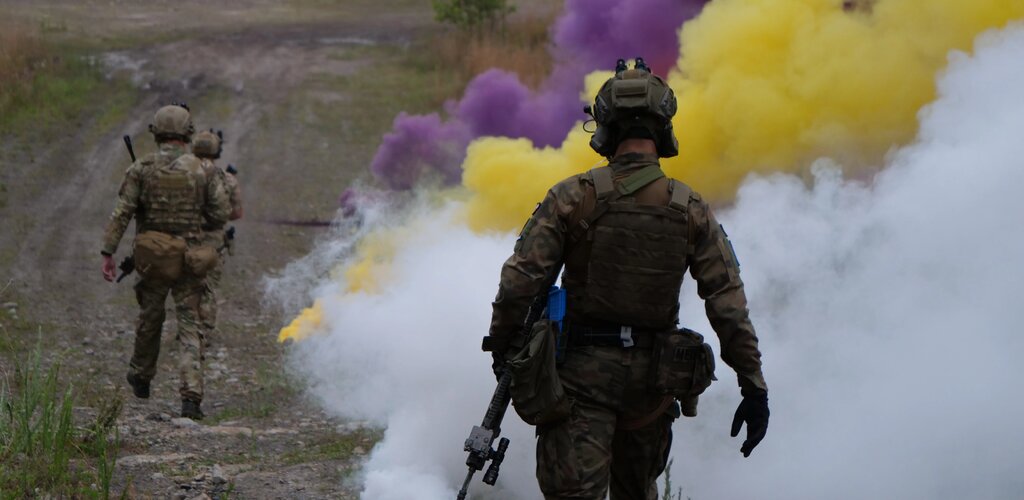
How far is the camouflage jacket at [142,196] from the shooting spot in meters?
7.39

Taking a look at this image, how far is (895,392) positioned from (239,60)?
568 inches

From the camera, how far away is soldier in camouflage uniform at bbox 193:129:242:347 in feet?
27.6

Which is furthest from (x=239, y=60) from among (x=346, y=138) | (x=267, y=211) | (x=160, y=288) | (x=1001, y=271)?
(x=1001, y=271)

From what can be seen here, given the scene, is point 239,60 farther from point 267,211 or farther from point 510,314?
point 510,314

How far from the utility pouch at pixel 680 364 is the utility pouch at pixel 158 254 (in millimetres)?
3994

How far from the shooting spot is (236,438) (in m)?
7.08

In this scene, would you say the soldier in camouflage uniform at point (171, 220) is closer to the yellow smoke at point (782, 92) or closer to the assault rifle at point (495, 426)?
the yellow smoke at point (782, 92)

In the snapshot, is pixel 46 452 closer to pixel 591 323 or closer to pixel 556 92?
pixel 591 323

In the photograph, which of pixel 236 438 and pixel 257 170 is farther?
pixel 257 170

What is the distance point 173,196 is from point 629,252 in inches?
156

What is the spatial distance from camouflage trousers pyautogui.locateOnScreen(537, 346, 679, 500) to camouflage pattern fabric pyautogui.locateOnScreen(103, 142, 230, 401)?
12.5ft

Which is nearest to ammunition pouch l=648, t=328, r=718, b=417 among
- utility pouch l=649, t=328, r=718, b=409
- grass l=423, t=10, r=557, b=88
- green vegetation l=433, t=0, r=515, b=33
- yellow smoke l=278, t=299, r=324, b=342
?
utility pouch l=649, t=328, r=718, b=409

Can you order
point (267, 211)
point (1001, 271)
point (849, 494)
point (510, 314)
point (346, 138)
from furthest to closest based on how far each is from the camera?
point (346, 138) → point (267, 211) → point (1001, 271) → point (849, 494) → point (510, 314)

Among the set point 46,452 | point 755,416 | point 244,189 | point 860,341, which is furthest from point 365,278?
point 755,416
